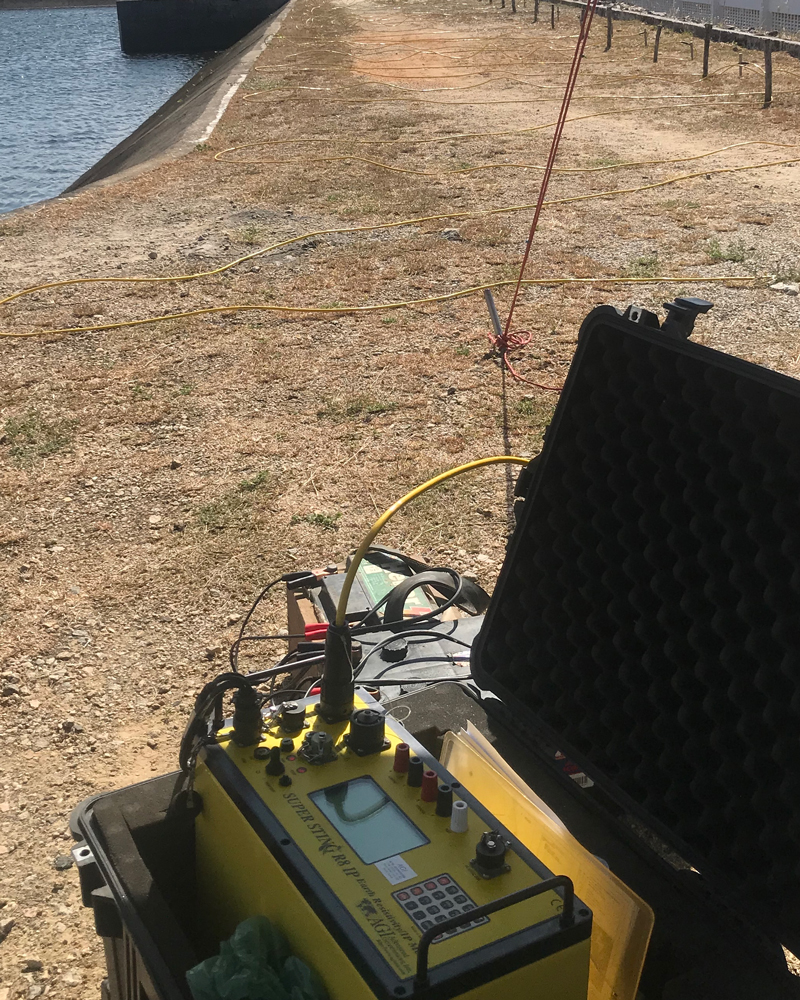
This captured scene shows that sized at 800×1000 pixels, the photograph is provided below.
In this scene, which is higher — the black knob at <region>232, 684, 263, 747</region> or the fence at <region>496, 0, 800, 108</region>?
the fence at <region>496, 0, 800, 108</region>

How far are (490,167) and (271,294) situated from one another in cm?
404

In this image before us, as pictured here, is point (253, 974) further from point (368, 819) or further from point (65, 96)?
point (65, 96)

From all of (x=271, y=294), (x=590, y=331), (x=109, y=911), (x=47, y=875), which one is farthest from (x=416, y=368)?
A: (x=109, y=911)

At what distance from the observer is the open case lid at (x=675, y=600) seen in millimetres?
1212

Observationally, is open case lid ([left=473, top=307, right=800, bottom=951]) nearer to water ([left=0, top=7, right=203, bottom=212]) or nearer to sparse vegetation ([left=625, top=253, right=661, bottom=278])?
sparse vegetation ([left=625, top=253, right=661, bottom=278])

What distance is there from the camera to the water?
664 inches

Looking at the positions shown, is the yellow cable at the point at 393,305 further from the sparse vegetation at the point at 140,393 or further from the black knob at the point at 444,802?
the black knob at the point at 444,802

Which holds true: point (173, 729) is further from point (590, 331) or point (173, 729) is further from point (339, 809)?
point (590, 331)

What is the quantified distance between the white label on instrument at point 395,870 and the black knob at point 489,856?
0.09 m

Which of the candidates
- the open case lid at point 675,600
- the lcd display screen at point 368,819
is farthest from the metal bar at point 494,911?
the open case lid at point 675,600

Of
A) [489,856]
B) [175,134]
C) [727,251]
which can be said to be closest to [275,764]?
[489,856]

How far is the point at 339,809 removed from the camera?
1311 mm

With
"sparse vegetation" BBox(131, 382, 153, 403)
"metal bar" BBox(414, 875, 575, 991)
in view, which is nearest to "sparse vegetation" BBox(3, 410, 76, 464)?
"sparse vegetation" BBox(131, 382, 153, 403)

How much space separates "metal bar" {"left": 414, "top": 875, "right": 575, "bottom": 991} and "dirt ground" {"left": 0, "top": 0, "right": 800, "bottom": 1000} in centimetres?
138
